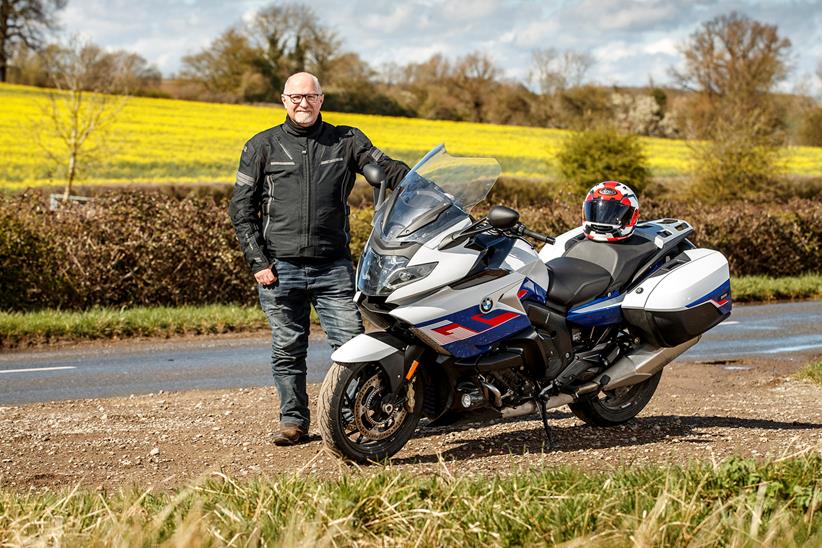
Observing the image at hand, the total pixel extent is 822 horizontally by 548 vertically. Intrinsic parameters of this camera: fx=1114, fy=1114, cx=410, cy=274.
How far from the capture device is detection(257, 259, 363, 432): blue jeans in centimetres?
700

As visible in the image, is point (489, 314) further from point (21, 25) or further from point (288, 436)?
point (21, 25)

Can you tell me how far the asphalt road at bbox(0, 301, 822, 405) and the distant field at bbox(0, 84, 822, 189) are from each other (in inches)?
637

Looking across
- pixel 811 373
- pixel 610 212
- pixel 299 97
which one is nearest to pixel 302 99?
pixel 299 97

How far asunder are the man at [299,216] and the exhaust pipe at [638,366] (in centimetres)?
166

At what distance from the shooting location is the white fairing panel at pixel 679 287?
23.2 ft

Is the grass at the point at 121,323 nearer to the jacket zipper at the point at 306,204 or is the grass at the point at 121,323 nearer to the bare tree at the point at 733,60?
the jacket zipper at the point at 306,204

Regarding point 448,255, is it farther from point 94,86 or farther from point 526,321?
point 94,86

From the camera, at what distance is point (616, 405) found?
7484 millimetres

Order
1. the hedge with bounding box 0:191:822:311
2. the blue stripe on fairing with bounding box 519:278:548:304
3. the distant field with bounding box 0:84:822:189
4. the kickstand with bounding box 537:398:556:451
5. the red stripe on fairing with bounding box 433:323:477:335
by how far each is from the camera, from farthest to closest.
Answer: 1. the distant field with bounding box 0:84:822:189
2. the hedge with bounding box 0:191:822:311
3. the kickstand with bounding box 537:398:556:451
4. the blue stripe on fairing with bounding box 519:278:548:304
5. the red stripe on fairing with bounding box 433:323:477:335

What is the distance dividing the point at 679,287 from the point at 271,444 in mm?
2776

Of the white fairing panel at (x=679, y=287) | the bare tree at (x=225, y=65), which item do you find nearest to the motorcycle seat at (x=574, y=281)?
the white fairing panel at (x=679, y=287)

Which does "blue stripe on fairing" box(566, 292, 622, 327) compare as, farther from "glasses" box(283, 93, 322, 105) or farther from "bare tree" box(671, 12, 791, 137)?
"bare tree" box(671, 12, 791, 137)

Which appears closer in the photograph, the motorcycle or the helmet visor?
the motorcycle

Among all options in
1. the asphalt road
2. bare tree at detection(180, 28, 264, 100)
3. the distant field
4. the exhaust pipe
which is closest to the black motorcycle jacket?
the exhaust pipe
